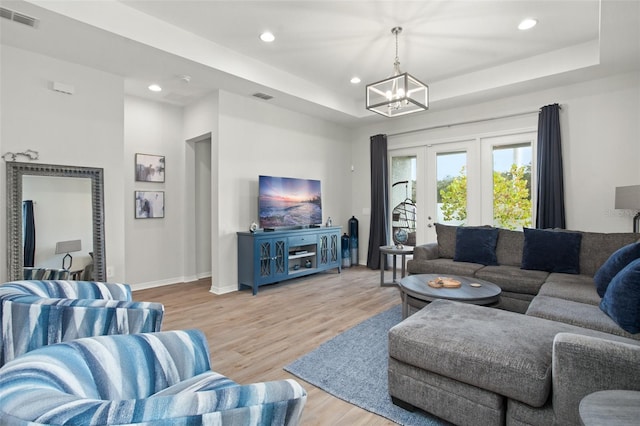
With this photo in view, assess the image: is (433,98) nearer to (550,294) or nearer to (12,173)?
(550,294)

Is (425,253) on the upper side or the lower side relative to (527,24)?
lower

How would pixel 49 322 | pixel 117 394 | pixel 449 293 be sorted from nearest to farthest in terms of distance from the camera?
pixel 117 394
pixel 49 322
pixel 449 293

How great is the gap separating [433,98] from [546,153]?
5.73ft

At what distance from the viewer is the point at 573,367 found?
1.36 m

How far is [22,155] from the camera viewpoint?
328 cm

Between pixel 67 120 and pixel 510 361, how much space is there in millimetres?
4576

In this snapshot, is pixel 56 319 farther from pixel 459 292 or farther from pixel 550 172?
pixel 550 172

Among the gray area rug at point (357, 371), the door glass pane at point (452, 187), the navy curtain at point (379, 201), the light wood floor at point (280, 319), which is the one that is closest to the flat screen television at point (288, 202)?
the light wood floor at point (280, 319)

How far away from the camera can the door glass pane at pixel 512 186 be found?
474 cm

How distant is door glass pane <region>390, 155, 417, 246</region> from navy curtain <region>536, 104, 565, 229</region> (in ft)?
6.42

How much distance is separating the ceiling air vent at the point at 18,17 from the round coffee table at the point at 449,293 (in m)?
4.01

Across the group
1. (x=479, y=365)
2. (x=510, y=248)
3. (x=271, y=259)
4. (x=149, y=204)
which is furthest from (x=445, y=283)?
(x=149, y=204)

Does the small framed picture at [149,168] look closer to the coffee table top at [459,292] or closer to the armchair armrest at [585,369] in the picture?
the coffee table top at [459,292]

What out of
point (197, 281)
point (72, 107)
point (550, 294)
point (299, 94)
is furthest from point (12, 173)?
point (550, 294)
